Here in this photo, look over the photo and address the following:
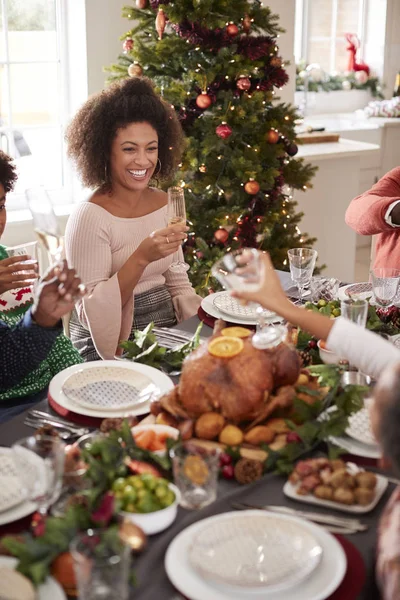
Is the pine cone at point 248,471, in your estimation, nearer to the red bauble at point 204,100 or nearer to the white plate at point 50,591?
the white plate at point 50,591

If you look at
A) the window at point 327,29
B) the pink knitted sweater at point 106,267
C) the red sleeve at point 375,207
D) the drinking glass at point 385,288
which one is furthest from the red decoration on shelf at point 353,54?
the drinking glass at point 385,288

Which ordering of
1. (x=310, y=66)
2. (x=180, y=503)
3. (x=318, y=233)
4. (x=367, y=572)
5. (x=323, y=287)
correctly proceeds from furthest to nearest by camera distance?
(x=310, y=66) → (x=318, y=233) → (x=323, y=287) → (x=180, y=503) → (x=367, y=572)

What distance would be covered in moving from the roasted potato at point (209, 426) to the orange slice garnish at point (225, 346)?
119 mm

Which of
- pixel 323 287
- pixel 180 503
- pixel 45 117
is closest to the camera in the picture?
pixel 180 503

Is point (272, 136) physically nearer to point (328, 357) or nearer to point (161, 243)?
point (161, 243)

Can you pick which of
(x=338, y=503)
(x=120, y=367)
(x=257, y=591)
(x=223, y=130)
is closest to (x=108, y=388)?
(x=120, y=367)

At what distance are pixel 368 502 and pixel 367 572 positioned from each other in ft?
0.49

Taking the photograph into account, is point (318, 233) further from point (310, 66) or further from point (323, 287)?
point (323, 287)

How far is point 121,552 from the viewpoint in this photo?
3.26ft

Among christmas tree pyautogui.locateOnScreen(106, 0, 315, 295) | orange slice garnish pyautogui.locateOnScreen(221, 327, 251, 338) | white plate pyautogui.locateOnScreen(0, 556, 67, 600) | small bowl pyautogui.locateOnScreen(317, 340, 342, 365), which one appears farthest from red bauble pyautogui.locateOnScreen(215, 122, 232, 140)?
white plate pyautogui.locateOnScreen(0, 556, 67, 600)

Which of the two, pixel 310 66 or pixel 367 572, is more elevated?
pixel 310 66

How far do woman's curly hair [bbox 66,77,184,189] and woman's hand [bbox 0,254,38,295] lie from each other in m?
0.79

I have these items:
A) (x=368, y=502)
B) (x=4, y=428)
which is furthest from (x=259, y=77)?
(x=368, y=502)

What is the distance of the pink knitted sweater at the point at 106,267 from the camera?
2.48 m
